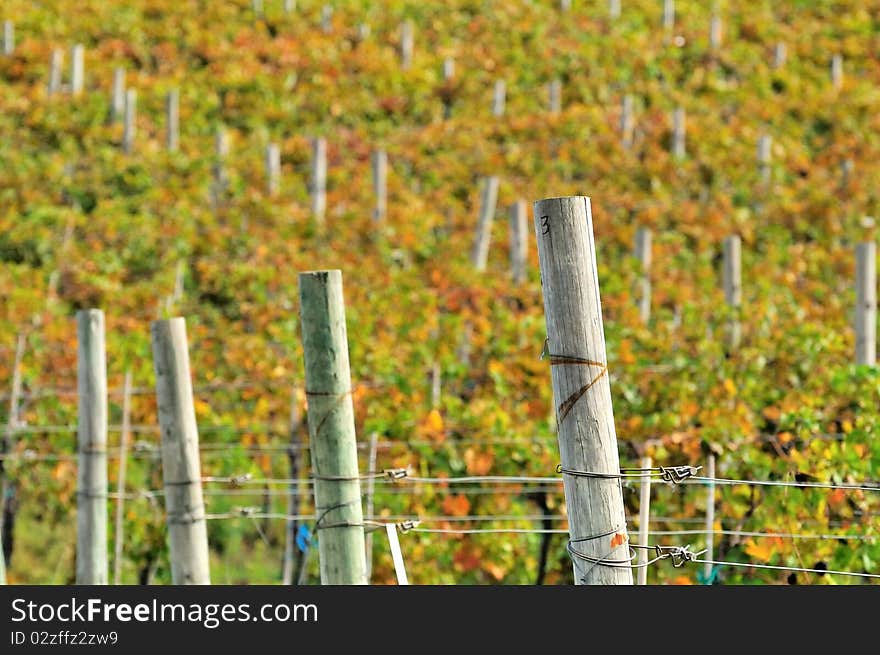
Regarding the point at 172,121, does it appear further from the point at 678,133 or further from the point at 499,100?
the point at 678,133

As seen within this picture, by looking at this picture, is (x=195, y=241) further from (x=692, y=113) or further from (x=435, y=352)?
(x=692, y=113)

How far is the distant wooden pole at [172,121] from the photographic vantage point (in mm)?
17016

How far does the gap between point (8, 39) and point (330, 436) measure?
1786 centimetres

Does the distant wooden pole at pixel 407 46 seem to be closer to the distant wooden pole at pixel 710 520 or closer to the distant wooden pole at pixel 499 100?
the distant wooden pole at pixel 499 100

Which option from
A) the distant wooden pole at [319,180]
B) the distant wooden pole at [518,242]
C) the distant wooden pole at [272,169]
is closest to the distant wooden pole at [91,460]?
the distant wooden pole at [518,242]

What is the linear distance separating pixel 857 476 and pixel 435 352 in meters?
3.69

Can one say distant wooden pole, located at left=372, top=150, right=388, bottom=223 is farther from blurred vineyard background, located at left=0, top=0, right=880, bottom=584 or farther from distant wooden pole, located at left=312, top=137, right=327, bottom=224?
distant wooden pole, located at left=312, top=137, right=327, bottom=224

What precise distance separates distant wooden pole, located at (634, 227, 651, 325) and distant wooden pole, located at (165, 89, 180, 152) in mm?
7840

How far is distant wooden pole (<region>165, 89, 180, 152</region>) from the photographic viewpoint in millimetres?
17016

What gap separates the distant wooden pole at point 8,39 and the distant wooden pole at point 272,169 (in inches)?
254

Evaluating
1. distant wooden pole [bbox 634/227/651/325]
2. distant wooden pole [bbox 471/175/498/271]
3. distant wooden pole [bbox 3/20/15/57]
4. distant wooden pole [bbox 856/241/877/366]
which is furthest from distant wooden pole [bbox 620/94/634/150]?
distant wooden pole [bbox 856/241/877/366]
